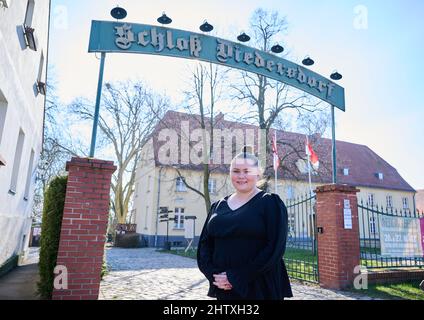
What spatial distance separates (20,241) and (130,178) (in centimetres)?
1914

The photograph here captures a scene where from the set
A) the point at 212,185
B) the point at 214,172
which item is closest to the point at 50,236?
the point at 214,172

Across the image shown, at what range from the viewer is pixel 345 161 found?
36.6 metres

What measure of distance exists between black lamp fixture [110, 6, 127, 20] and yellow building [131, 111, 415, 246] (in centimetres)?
561

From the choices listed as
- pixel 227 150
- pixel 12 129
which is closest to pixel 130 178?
pixel 227 150

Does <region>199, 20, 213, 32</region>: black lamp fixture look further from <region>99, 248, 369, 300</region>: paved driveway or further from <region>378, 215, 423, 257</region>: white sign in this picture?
<region>378, 215, 423, 257</region>: white sign

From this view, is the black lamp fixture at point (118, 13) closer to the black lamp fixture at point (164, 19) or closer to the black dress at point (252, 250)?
the black lamp fixture at point (164, 19)

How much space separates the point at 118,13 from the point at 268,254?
536cm

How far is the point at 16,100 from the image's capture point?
7293 mm

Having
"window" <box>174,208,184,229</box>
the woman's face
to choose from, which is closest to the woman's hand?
the woman's face

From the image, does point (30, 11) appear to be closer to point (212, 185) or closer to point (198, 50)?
point (198, 50)

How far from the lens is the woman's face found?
262cm

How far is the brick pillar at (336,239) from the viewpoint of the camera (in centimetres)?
701
